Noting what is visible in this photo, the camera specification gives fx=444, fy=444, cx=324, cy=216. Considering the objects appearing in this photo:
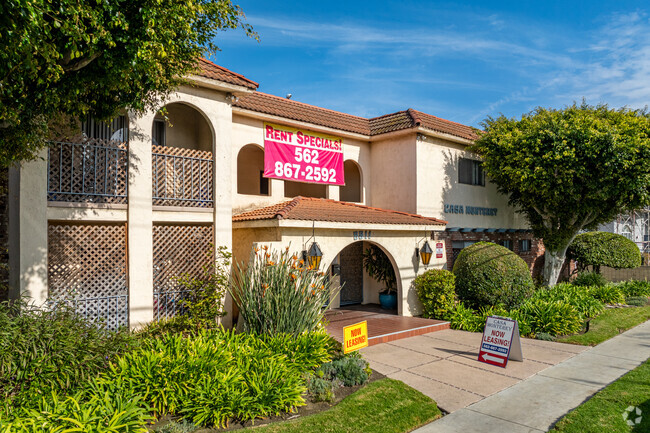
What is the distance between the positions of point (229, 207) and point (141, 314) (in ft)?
10.3

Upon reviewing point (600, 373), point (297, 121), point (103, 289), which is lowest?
point (600, 373)

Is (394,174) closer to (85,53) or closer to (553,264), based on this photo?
(553,264)

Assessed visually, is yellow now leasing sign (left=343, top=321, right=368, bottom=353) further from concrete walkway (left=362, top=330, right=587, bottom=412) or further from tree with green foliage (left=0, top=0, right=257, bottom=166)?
tree with green foliage (left=0, top=0, right=257, bottom=166)

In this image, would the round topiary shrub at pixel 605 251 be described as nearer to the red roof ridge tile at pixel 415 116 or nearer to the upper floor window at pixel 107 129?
the red roof ridge tile at pixel 415 116

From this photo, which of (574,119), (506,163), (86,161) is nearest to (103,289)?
(86,161)

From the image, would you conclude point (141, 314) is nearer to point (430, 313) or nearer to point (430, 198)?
point (430, 313)

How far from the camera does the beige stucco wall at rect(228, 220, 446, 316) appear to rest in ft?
35.3

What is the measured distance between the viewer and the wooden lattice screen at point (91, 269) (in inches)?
346

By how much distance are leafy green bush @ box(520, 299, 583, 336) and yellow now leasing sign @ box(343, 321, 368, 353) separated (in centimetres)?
596

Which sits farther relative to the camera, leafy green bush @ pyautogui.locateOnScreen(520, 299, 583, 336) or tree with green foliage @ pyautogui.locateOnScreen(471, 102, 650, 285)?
tree with green foliage @ pyautogui.locateOnScreen(471, 102, 650, 285)

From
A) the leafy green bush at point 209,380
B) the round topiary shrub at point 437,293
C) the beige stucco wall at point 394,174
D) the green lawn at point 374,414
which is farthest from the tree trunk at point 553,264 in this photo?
the leafy green bush at point 209,380

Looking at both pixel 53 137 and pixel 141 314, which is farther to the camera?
pixel 141 314

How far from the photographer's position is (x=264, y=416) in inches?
244

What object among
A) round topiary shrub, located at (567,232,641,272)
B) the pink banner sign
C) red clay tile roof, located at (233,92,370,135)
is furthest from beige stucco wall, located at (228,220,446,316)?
round topiary shrub, located at (567,232,641,272)
